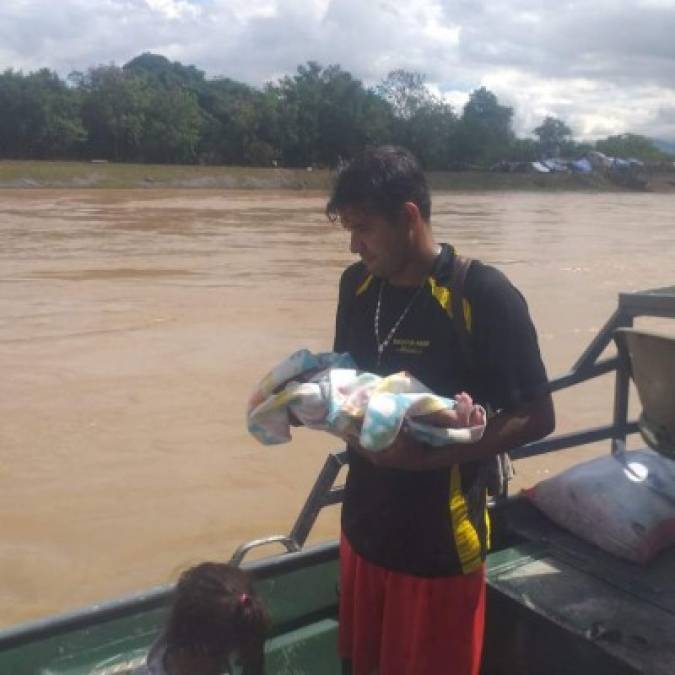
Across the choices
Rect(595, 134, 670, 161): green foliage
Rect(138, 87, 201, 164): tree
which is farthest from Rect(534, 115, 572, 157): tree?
Rect(138, 87, 201, 164): tree

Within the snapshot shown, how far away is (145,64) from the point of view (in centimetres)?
14950

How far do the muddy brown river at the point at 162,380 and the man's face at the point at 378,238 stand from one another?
3638mm

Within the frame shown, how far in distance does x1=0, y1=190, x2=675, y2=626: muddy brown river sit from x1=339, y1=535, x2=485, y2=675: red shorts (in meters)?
3.31

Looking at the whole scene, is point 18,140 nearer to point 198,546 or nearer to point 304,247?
point 304,247

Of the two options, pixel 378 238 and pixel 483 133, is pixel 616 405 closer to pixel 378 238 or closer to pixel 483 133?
pixel 378 238

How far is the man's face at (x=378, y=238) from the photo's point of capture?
190cm

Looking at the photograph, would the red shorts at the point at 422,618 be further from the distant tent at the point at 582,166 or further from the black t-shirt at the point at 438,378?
the distant tent at the point at 582,166

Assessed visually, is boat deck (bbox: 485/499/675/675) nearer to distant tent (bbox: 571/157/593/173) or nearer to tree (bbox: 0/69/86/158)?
tree (bbox: 0/69/86/158)

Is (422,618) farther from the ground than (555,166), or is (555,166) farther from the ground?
(422,618)

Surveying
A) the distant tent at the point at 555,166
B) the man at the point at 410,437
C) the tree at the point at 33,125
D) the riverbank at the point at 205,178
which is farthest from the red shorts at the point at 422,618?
the distant tent at the point at 555,166

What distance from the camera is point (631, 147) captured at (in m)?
106

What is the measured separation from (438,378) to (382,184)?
15.2 inches

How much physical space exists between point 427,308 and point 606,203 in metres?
48.2

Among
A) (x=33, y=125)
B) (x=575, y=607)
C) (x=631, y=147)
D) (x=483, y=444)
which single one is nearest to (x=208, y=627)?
(x=483, y=444)
